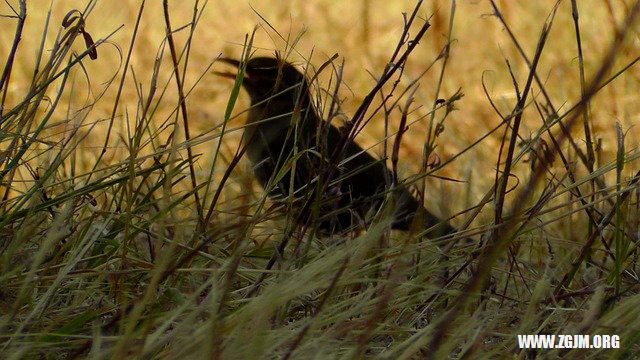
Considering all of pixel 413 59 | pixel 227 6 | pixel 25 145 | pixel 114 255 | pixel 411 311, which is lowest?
pixel 411 311

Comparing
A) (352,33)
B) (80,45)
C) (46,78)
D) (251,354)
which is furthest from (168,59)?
(251,354)

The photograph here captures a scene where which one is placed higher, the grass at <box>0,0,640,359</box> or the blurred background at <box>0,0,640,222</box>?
the blurred background at <box>0,0,640,222</box>

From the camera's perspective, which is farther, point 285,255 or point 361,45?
point 361,45

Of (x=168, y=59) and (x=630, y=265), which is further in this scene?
(x=168, y=59)

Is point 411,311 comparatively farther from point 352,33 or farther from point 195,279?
point 352,33

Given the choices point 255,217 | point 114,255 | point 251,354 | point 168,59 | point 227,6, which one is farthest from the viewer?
point 227,6

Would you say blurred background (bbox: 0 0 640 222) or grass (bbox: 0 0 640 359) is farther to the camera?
blurred background (bbox: 0 0 640 222)

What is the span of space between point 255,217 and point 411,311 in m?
0.23

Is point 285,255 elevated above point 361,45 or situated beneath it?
situated beneath

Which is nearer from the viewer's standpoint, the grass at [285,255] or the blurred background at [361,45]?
the grass at [285,255]

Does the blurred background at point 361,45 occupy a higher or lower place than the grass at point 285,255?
higher

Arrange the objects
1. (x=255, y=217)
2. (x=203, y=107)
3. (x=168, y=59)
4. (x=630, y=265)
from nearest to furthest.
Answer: (x=255, y=217) < (x=630, y=265) < (x=203, y=107) < (x=168, y=59)

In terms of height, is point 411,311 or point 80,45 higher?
point 80,45

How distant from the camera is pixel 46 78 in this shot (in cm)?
126
